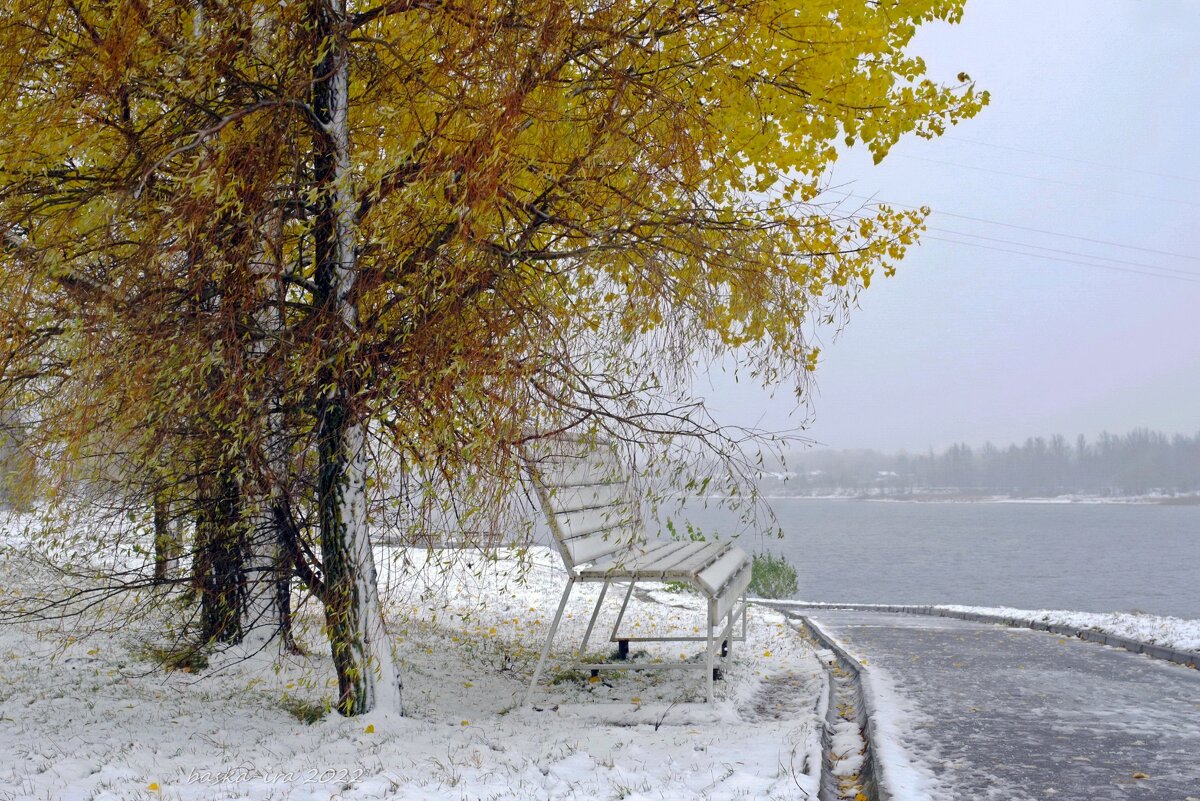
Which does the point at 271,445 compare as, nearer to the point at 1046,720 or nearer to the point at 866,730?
the point at 866,730

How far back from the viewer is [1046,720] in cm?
386

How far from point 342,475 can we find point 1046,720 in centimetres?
324

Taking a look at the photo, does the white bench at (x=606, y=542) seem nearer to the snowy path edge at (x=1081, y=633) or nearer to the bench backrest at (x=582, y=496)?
the bench backrest at (x=582, y=496)

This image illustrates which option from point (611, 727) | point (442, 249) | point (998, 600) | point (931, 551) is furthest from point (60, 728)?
point (931, 551)

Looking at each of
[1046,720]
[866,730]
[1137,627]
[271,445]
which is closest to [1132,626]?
[1137,627]

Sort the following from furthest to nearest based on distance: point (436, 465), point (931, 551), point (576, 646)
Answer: point (931, 551)
point (576, 646)
point (436, 465)

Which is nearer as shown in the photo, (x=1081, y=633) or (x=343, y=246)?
(x=343, y=246)

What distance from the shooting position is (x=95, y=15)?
4043 mm

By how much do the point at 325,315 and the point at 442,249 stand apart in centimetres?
66

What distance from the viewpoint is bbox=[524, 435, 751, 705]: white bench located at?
389 cm

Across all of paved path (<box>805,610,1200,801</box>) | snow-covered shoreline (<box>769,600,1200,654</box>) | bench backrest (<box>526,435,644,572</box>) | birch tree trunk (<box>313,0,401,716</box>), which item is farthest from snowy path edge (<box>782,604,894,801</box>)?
snow-covered shoreline (<box>769,600,1200,654</box>)

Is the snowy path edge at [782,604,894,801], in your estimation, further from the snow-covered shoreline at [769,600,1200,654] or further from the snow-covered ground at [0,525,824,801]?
the snow-covered shoreline at [769,600,1200,654]

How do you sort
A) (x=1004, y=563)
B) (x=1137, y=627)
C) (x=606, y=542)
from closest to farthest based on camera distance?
(x=606, y=542), (x=1137, y=627), (x=1004, y=563)

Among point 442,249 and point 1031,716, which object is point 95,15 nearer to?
point 442,249
